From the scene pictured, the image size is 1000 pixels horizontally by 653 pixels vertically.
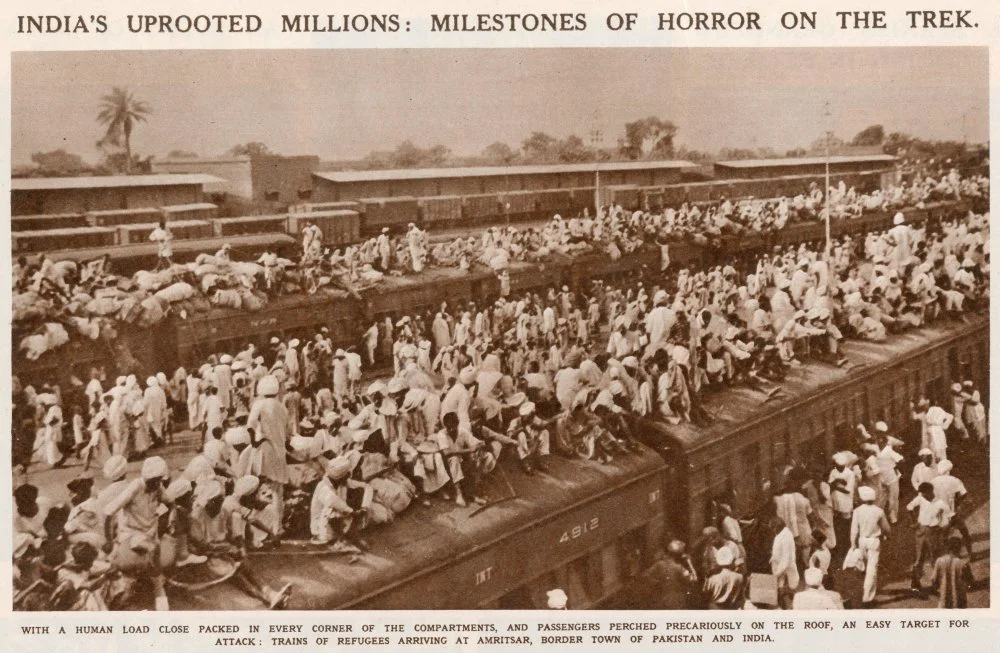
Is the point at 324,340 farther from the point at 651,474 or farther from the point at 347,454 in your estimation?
the point at 651,474

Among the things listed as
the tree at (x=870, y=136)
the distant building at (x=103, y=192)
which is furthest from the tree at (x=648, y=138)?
the distant building at (x=103, y=192)

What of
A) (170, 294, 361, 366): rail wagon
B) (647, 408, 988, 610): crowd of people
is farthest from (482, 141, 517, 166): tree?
(647, 408, 988, 610): crowd of people

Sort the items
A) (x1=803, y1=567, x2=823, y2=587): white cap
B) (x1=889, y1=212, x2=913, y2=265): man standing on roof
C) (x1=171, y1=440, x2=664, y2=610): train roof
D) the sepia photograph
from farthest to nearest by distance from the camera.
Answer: (x1=889, y1=212, x2=913, y2=265): man standing on roof
(x1=803, y1=567, x2=823, y2=587): white cap
the sepia photograph
(x1=171, y1=440, x2=664, y2=610): train roof

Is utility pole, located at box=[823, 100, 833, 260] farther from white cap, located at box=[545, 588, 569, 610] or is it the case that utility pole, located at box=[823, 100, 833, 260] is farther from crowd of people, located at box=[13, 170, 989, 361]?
white cap, located at box=[545, 588, 569, 610]

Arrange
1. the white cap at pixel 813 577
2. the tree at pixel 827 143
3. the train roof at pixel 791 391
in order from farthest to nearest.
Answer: the train roof at pixel 791 391 < the tree at pixel 827 143 < the white cap at pixel 813 577

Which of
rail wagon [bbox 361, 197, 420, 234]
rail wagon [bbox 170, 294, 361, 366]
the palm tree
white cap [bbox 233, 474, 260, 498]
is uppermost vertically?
the palm tree

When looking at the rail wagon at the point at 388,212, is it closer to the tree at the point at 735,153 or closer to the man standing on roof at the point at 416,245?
the man standing on roof at the point at 416,245

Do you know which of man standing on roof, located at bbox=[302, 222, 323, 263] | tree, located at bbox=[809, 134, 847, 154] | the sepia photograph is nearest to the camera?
the sepia photograph

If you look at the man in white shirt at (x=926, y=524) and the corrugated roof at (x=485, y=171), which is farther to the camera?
the man in white shirt at (x=926, y=524)
